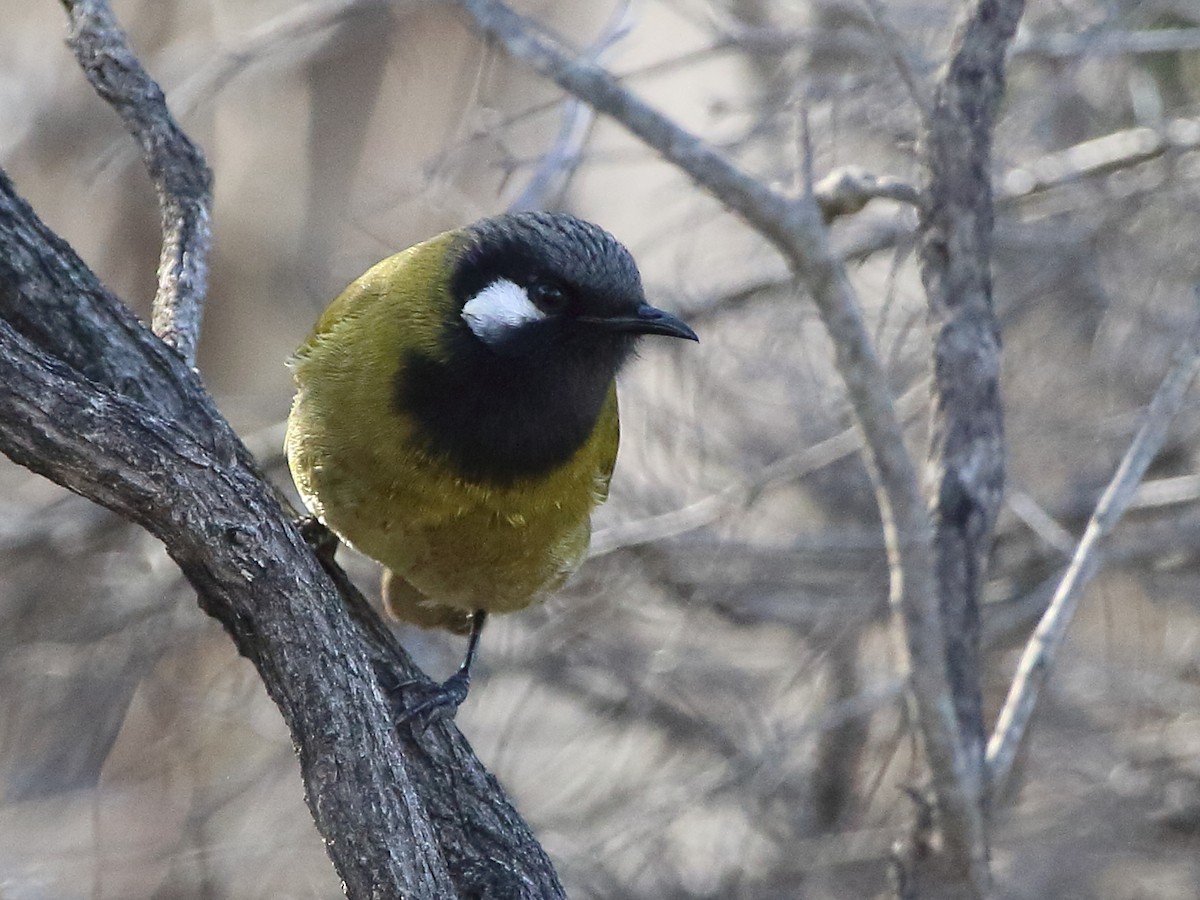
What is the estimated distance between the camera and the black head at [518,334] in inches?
152

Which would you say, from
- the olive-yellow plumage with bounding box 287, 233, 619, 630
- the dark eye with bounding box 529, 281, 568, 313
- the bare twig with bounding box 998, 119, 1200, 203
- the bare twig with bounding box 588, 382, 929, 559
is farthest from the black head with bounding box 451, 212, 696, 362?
the bare twig with bounding box 998, 119, 1200, 203

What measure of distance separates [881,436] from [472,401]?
1057 mm

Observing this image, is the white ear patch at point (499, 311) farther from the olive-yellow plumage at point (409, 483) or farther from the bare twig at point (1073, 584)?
the bare twig at point (1073, 584)

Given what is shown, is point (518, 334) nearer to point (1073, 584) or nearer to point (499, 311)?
point (499, 311)

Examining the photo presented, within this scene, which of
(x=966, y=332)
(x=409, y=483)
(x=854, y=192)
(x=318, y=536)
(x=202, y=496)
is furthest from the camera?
(x=318, y=536)

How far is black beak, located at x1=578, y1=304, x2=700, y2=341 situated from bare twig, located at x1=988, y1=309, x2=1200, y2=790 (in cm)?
114

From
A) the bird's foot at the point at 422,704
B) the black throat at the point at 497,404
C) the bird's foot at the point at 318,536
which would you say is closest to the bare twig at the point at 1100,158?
the black throat at the point at 497,404

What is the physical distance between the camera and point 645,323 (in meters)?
3.90

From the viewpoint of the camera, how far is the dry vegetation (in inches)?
234

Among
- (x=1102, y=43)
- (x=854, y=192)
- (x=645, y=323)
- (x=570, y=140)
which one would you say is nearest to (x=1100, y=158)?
(x=1102, y=43)

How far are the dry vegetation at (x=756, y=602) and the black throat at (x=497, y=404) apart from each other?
1577 millimetres

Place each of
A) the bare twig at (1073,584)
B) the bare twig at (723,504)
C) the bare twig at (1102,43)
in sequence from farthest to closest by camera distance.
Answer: the bare twig at (723,504) → the bare twig at (1102,43) → the bare twig at (1073,584)

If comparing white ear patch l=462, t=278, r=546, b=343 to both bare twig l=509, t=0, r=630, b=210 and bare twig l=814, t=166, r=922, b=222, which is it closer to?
bare twig l=814, t=166, r=922, b=222

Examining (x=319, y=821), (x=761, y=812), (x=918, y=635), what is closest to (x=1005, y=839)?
(x=761, y=812)
